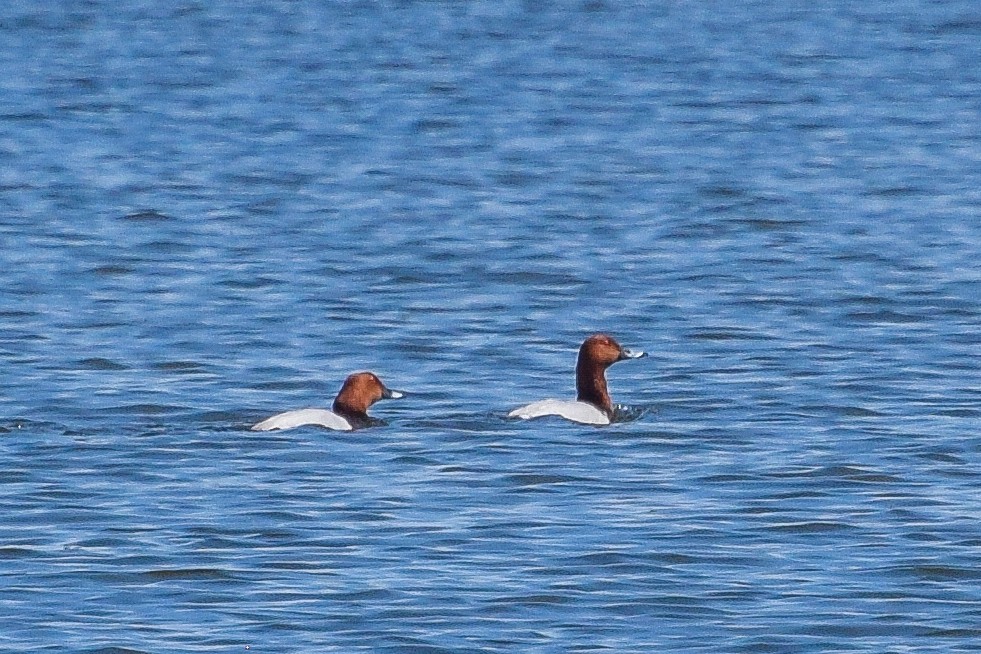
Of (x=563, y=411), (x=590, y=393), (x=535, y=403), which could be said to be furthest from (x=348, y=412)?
(x=590, y=393)

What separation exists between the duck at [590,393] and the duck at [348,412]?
74 centimetres

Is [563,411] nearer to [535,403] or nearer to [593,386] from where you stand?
[535,403]

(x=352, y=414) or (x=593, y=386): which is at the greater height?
(x=352, y=414)

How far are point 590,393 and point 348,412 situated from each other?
151 centimetres

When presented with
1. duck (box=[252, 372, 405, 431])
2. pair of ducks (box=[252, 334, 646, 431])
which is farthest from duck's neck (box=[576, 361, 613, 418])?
duck (box=[252, 372, 405, 431])

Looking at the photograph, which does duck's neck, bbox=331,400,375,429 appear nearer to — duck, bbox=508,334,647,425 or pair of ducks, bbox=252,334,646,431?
pair of ducks, bbox=252,334,646,431

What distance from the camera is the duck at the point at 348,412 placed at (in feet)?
43.0

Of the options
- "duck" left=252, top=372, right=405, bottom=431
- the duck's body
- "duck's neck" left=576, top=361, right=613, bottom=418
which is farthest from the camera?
"duck's neck" left=576, top=361, right=613, bottom=418

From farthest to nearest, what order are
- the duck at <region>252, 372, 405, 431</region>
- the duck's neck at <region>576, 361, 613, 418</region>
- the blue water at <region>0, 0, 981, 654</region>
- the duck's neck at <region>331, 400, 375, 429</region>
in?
the duck's neck at <region>576, 361, 613, 418</region> < the duck's neck at <region>331, 400, 375, 429</region> < the duck at <region>252, 372, 405, 431</region> < the blue water at <region>0, 0, 981, 654</region>

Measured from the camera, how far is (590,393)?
1425cm

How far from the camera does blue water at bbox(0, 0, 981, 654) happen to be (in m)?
9.70

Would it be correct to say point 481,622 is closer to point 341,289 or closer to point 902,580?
point 902,580

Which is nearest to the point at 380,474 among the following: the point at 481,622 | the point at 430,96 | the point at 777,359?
the point at 481,622

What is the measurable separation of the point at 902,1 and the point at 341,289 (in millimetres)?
29692
